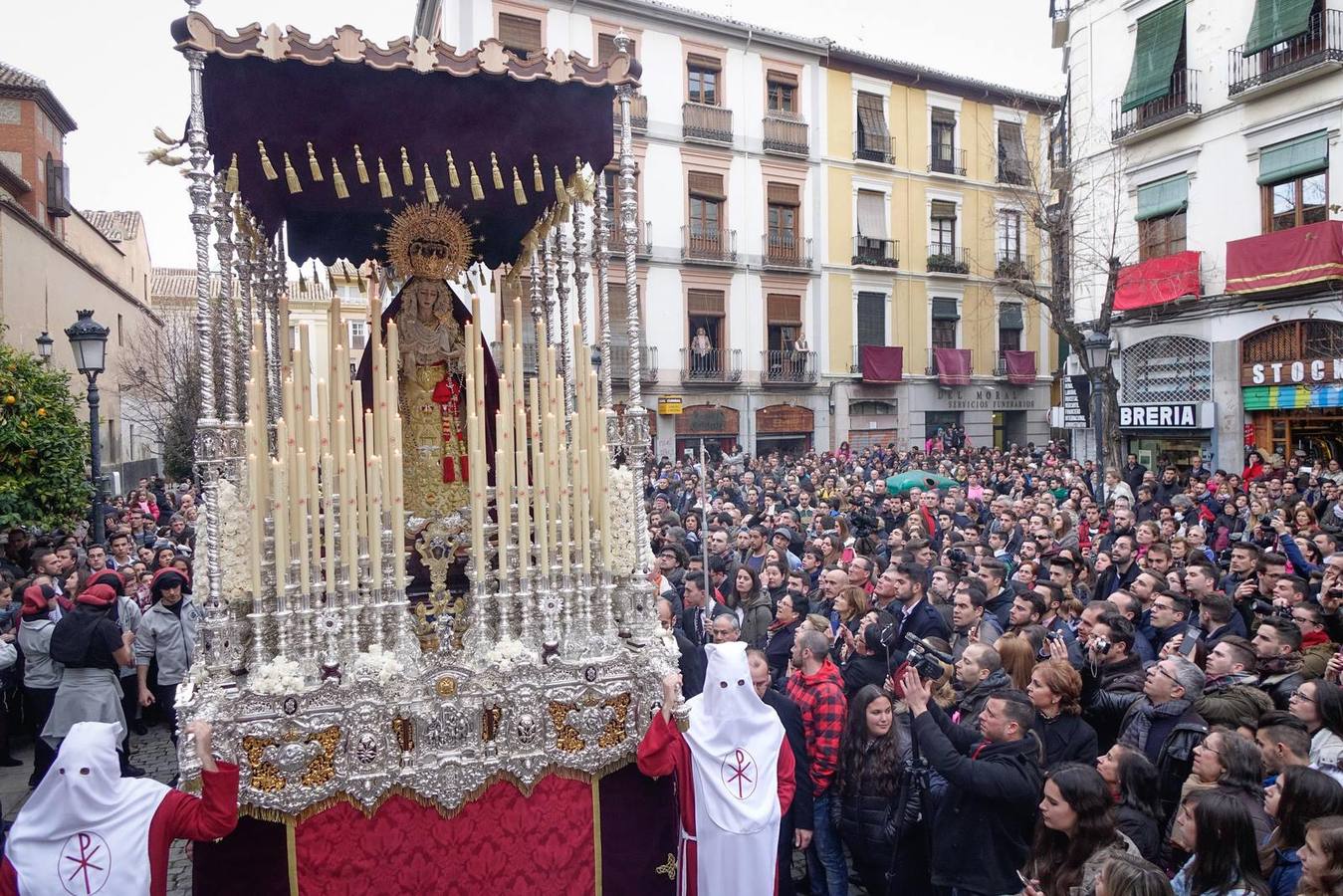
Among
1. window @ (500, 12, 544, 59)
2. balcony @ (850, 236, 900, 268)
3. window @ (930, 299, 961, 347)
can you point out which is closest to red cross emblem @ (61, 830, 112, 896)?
window @ (500, 12, 544, 59)

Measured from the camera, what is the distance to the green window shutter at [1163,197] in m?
19.9

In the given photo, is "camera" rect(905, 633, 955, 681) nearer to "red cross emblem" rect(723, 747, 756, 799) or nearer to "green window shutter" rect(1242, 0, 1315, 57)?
"red cross emblem" rect(723, 747, 756, 799)

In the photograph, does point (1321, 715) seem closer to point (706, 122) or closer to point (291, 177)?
point (291, 177)

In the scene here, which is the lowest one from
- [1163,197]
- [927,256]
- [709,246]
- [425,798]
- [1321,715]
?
[425,798]

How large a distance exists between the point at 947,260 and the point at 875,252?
8.95 ft

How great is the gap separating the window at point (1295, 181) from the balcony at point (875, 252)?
11.6m

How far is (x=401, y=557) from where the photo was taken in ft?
14.4

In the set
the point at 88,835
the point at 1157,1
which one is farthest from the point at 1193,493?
the point at 88,835

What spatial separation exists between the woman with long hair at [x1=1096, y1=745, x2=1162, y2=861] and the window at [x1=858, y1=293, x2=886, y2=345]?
25.7m

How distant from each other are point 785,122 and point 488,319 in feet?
37.5

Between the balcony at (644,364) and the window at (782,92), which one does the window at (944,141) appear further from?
the balcony at (644,364)

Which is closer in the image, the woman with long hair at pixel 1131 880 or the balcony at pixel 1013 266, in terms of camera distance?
the woman with long hair at pixel 1131 880

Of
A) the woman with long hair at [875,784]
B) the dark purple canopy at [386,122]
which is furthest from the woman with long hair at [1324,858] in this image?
the dark purple canopy at [386,122]

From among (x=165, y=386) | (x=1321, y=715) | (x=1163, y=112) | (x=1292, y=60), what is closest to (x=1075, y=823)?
(x=1321, y=715)
